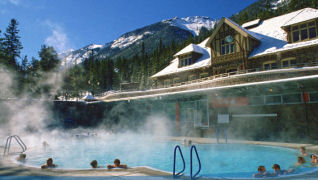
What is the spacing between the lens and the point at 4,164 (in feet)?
26.3

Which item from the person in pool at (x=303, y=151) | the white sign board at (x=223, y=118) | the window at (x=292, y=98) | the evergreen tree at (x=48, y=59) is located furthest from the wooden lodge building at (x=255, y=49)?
the evergreen tree at (x=48, y=59)

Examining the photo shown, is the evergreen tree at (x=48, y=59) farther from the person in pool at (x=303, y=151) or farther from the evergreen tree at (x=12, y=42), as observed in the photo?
the person in pool at (x=303, y=151)

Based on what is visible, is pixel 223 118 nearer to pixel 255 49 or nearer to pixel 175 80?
pixel 255 49

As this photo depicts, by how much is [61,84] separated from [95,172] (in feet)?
191

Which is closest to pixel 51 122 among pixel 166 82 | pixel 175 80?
pixel 166 82

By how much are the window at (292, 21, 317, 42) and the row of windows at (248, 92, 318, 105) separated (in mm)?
5317

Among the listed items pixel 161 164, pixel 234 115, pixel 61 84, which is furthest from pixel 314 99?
pixel 61 84

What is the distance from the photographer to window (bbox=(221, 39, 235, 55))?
19703mm

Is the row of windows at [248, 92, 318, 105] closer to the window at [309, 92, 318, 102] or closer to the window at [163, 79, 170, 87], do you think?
the window at [309, 92, 318, 102]

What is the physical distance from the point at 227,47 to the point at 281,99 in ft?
25.0

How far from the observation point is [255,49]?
62.0ft

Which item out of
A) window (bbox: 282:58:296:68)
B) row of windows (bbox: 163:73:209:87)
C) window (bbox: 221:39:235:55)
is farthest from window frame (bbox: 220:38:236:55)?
window (bbox: 282:58:296:68)

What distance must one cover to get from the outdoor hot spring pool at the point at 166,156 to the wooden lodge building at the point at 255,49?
7.21m

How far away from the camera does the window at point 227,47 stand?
776 inches
